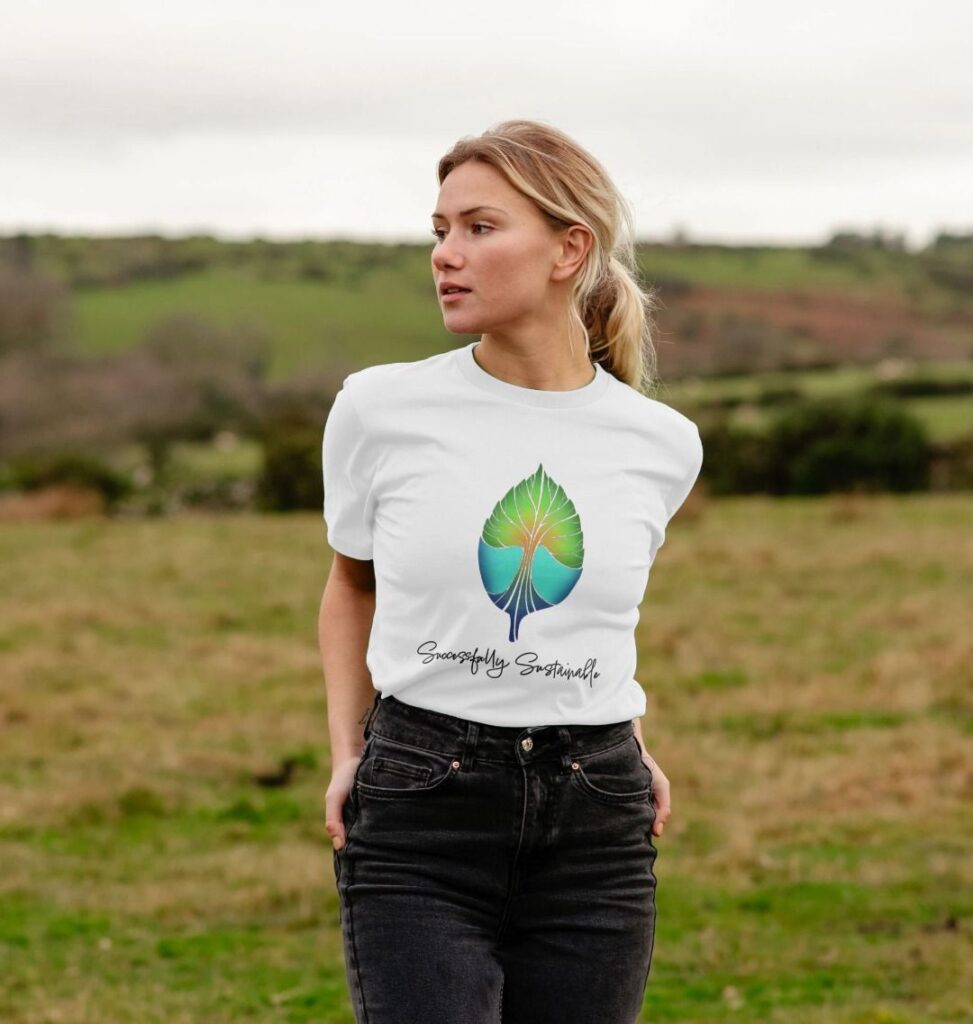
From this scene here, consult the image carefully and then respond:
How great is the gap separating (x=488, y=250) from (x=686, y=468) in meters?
0.62

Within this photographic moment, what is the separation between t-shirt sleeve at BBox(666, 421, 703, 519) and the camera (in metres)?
2.99

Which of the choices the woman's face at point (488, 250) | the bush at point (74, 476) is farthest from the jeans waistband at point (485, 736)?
the bush at point (74, 476)

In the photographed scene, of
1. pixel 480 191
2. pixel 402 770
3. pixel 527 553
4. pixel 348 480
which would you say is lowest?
pixel 402 770

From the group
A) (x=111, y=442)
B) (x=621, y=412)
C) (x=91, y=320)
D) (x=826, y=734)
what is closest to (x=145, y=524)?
(x=826, y=734)

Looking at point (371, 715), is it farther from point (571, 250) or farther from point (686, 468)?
point (571, 250)

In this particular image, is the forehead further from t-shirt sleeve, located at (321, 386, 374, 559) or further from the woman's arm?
the woman's arm

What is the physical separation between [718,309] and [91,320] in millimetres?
28874

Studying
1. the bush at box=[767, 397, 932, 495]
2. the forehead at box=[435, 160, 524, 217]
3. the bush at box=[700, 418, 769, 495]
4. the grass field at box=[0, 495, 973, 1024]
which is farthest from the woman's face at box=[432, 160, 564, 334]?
the bush at box=[700, 418, 769, 495]

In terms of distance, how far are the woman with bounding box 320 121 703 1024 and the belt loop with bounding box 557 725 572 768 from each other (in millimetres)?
18

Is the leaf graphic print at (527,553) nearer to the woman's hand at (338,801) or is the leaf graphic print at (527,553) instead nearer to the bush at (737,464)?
the woman's hand at (338,801)

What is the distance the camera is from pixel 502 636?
266 cm

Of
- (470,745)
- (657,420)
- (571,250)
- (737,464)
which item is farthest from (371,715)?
(737,464)

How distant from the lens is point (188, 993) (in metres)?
6.20

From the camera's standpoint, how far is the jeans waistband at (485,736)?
2639 mm
